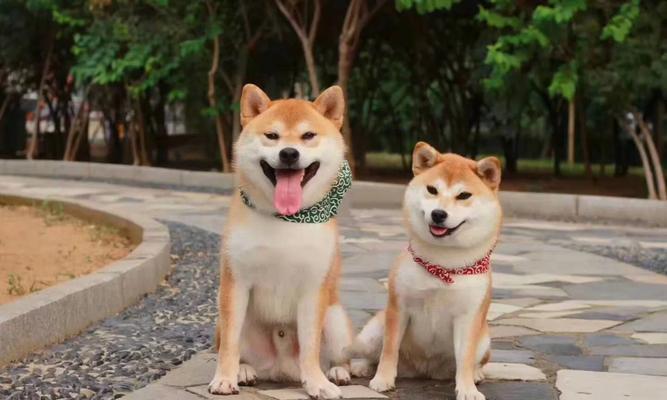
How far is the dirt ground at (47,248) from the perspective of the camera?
7.00 m

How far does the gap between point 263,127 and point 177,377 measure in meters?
1.33

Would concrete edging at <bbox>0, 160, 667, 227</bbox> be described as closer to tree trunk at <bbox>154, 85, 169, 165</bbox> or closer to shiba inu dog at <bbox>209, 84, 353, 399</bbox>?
tree trunk at <bbox>154, 85, 169, 165</bbox>

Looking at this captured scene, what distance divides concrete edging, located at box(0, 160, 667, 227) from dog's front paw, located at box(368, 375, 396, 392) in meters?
8.89

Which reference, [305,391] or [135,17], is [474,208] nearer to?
[305,391]

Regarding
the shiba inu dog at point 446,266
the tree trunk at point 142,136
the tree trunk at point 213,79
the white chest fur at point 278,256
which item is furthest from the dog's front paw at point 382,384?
the tree trunk at point 142,136

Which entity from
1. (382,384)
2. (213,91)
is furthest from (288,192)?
(213,91)

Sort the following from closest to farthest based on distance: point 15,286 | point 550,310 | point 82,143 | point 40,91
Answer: point 15,286 < point 550,310 < point 40,91 < point 82,143

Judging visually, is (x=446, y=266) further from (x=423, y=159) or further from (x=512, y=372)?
(x=512, y=372)

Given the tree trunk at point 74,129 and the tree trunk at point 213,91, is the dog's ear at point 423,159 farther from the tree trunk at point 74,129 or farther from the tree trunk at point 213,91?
the tree trunk at point 74,129

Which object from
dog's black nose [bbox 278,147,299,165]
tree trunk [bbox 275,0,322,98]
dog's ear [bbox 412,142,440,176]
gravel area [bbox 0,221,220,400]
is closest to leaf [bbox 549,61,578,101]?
tree trunk [bbox 275,0,322,98]

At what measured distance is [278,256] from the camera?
432 centimetres

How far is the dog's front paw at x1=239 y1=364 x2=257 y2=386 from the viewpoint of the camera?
4609 mm

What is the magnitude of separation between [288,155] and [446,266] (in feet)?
2.76

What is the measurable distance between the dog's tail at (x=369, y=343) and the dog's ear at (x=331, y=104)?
97cm
